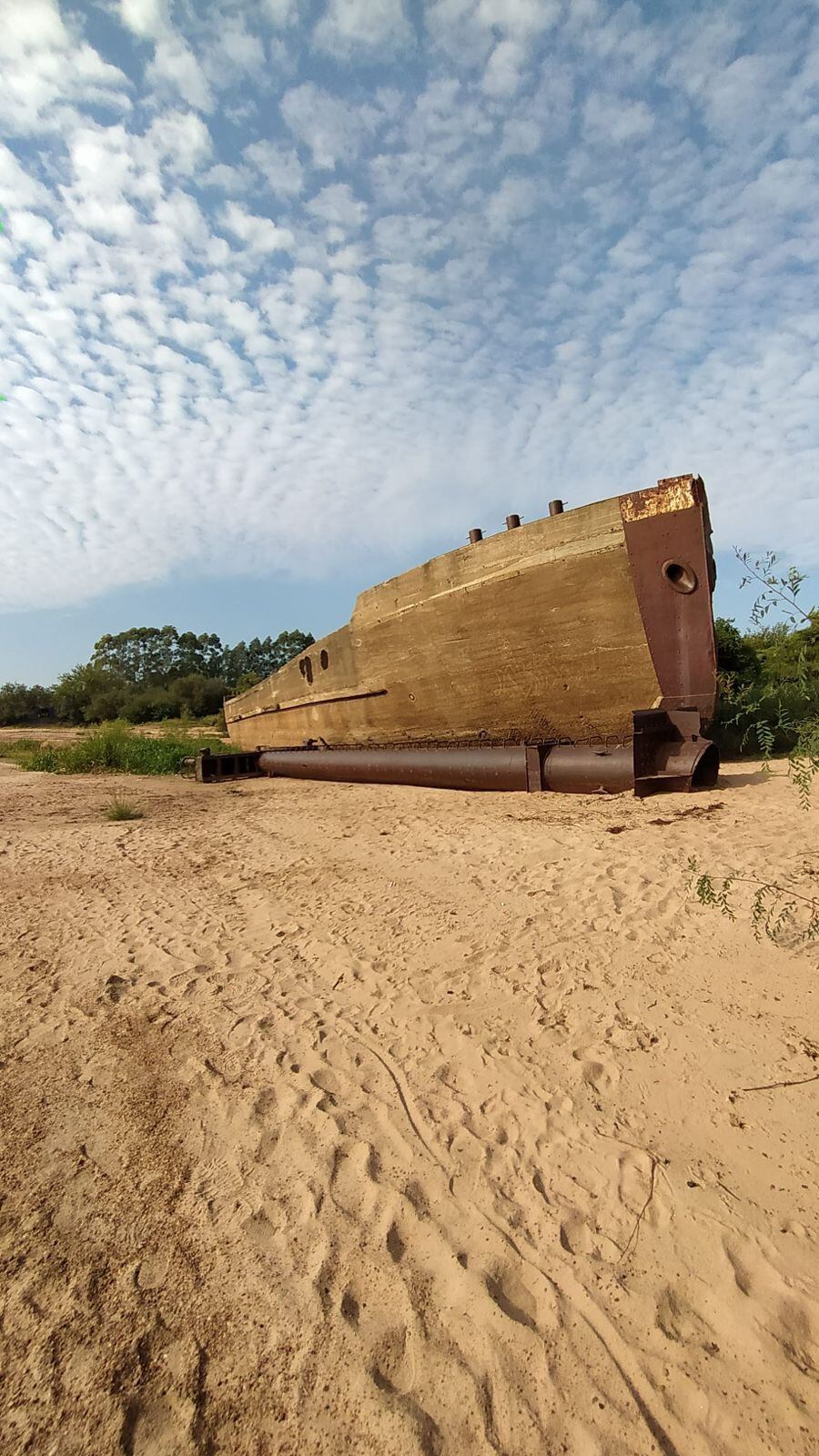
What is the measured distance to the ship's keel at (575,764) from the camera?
7.06 metres

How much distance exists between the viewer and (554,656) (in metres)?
8.64

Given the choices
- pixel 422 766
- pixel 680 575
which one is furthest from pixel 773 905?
pixel 422 766

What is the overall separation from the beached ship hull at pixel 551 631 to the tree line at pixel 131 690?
33.2 metres

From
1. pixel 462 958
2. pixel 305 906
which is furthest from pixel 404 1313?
pixel 305 906

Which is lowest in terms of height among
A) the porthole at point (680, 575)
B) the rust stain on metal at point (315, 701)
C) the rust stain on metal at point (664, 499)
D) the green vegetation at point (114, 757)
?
the green vegetation at point (114, 757)

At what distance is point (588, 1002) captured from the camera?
2822 mm

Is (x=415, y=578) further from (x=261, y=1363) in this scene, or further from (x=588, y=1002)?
(x=261, y=1363)

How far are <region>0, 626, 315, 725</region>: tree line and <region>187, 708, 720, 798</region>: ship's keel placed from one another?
113ft

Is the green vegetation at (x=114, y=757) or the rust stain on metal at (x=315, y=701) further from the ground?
the rust stain on metal at (x=315, y=701)

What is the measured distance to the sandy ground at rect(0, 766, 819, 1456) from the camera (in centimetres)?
131

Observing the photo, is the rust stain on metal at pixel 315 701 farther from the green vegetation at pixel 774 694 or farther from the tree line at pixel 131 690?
the tree line at pixel 131 690

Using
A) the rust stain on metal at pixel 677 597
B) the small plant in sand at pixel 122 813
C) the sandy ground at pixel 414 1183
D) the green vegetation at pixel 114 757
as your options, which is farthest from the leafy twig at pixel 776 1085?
the green vegetation at pixel 114 757

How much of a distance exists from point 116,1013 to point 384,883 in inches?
86.3

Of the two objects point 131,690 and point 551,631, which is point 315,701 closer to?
point 551,631
